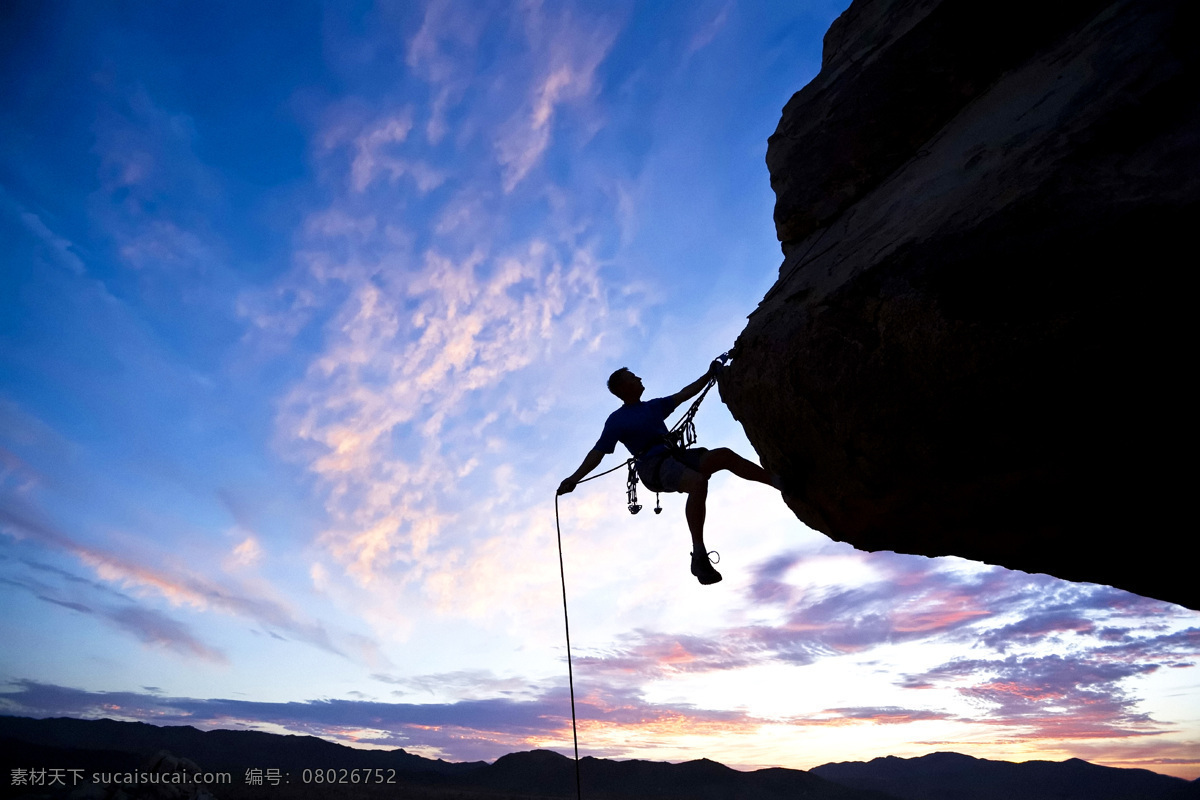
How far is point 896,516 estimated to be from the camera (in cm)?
371

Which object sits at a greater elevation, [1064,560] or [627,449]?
[627,449]

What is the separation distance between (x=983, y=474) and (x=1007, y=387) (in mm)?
558

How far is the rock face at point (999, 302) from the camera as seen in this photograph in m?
2.56

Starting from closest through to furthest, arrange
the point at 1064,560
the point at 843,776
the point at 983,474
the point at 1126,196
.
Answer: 1. the point at 1126,196
2. the point at 983,474
3. the point at 1064,560
4. the point at 843,776

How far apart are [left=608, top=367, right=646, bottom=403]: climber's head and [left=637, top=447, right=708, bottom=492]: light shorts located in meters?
0.71

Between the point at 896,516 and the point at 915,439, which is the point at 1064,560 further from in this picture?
the point at 915,439

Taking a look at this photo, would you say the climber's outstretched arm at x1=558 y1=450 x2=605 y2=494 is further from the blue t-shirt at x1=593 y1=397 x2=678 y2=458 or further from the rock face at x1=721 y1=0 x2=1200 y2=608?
the rock face at x1=721 y1=0 x2=1200 y2=608

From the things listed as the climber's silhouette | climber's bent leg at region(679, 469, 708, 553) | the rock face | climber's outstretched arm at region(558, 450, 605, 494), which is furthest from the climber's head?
the rock face

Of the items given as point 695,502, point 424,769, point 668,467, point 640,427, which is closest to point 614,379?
point 640,427

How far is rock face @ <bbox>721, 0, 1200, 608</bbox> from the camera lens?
8.41 ft

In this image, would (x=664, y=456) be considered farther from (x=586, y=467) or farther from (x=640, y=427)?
(x=586, y=467)

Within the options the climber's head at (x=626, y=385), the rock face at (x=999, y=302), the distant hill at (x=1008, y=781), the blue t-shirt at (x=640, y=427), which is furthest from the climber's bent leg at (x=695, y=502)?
the distant hill at (x=1008, y=781)

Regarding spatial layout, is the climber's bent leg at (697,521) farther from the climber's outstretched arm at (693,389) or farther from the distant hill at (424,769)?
the distant hill at (424,769)

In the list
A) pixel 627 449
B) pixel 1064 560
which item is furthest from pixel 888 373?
pixel 627 449
